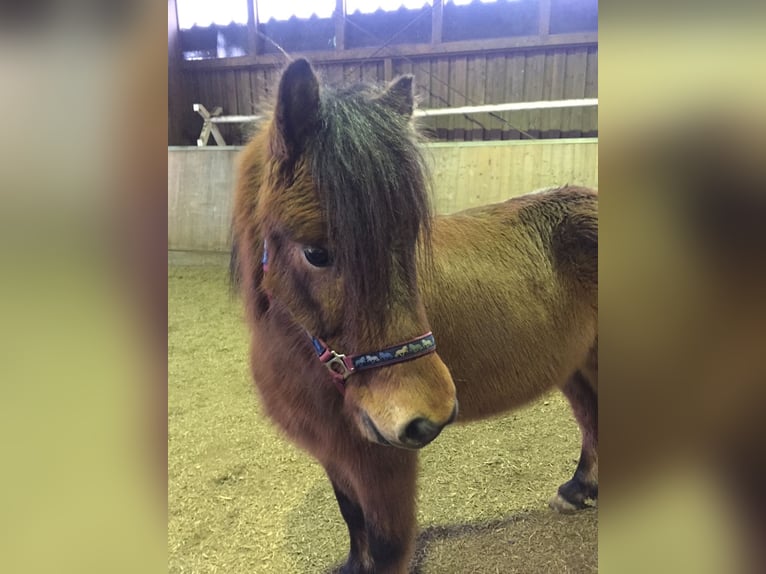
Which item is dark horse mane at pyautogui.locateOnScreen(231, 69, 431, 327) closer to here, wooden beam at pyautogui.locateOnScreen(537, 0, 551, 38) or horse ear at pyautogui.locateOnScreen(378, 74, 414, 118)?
horse ear at pyautogui.locateOnScreen(378, 74, 414, 118)

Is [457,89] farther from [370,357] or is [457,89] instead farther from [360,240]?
[370,357]

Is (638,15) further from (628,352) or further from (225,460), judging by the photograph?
(225,460)

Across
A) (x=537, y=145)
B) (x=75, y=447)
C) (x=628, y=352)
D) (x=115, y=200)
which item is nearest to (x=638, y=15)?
(x=537, y=145)

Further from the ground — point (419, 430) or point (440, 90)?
point (440, 90)

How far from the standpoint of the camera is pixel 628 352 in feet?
1.90

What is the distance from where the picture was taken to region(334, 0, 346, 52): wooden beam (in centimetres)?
72

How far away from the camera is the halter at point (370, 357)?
592 millimetres

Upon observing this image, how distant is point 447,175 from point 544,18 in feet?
0.88

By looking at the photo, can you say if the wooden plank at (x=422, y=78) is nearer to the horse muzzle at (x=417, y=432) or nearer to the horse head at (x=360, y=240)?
the horse head at (x=360, y=240)

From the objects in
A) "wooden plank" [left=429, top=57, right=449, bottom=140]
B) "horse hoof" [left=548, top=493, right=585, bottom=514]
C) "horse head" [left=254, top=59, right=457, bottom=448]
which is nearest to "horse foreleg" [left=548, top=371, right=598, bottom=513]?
"horse hoof" [left=548, top=493, right=585, bottom=514]

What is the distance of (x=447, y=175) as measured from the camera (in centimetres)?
79

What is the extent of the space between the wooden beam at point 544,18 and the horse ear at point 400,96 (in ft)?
0.71

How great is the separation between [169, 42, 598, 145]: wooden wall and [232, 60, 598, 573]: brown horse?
0.25 ft

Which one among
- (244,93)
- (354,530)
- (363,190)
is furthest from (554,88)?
(354,530)
